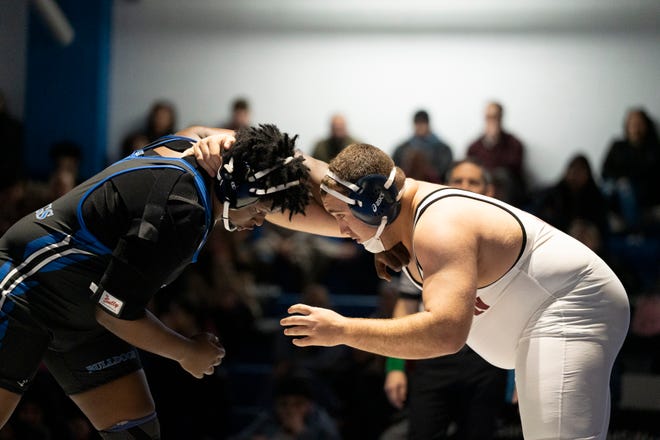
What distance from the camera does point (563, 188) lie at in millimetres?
8375

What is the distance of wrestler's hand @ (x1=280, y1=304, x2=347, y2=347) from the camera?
9.30 ft

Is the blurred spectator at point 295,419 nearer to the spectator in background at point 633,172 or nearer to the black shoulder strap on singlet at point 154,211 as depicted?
the black shoulder strap on singlet at point 154,211

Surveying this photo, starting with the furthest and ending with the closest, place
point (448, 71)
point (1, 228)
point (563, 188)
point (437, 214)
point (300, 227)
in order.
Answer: point (448, 71)
point (563, 188)
point (1, 228)
point (300, 227)
point (437, 214)

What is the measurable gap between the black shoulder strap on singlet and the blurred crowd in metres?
2.61

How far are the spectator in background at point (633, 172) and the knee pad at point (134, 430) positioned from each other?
6.34 meters

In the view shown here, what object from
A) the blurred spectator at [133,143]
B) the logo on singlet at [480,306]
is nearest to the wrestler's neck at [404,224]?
the logo on singlet at [480,306]

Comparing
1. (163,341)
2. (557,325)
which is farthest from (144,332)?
(557,325)

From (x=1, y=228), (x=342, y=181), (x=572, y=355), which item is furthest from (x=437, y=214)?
(x=1, y=228)

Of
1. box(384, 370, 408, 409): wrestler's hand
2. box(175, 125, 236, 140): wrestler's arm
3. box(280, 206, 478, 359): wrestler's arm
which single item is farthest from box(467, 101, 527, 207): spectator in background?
box(280, 206, 478, 359): wrestler's arm

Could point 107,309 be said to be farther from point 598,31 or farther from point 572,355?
point 598,31

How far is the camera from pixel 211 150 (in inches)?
129

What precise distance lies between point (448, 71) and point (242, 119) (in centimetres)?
252

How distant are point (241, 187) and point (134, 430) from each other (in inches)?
43.4

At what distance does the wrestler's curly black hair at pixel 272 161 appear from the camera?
10.6 feet
